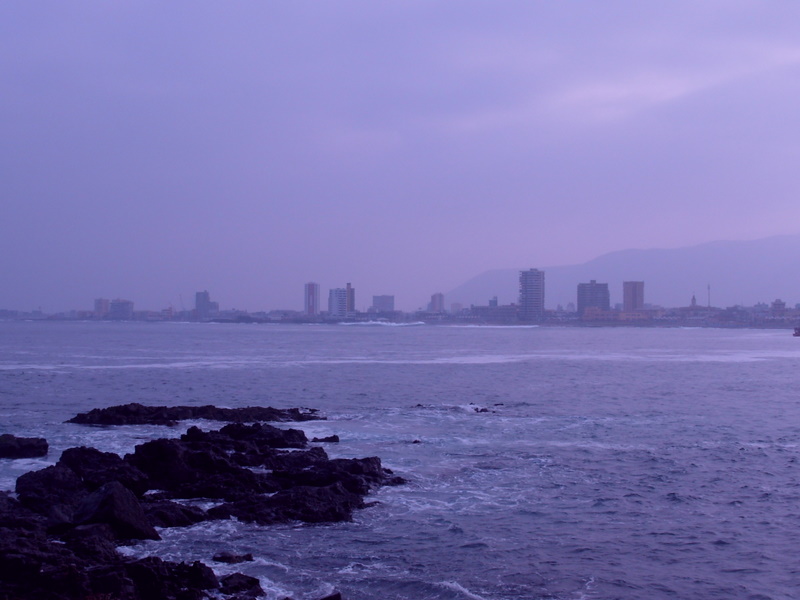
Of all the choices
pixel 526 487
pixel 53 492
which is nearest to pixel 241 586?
pixel 53 492

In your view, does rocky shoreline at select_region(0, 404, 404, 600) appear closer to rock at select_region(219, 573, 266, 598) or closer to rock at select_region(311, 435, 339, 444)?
rock at select_region(219, 573, 266, 598)

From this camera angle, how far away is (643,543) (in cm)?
1338

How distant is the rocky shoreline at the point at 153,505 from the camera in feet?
33.0

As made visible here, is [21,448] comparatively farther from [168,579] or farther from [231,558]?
[168,579]

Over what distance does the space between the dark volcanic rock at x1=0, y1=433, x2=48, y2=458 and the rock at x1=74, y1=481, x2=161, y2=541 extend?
24.1ft

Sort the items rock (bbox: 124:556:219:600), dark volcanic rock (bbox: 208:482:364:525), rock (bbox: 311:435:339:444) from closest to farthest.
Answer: rock (bbox: 124:556:219:600) → dark volcanic rock (bbox: 208:482:364:525) → rock (bbox: 311:435:339:444)

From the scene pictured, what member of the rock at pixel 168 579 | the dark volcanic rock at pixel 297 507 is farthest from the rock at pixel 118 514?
the rock at pixel 168 579

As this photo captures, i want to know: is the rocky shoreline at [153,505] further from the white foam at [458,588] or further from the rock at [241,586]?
the white foam at [458,588]

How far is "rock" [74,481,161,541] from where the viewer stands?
42.6 ft

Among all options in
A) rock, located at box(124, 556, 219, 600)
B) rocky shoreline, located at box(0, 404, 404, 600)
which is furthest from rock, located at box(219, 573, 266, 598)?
rock, located at box(124, 556, 219, 600)

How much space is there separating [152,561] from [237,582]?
4.00 feet

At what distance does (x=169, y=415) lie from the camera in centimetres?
2761

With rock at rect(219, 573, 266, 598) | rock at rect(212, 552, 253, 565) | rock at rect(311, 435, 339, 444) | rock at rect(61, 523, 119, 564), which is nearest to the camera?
rock at rect(219, 573, 266, 598)

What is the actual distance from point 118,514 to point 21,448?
8.43 metres
